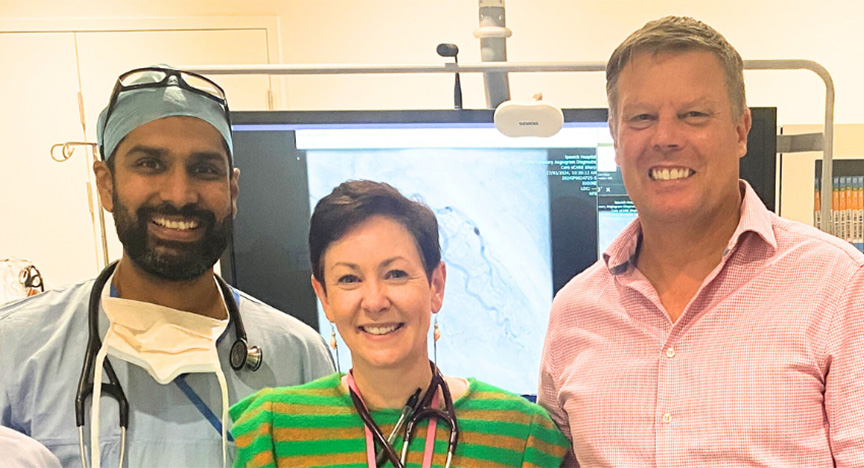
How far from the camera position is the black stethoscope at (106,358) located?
1.07 m

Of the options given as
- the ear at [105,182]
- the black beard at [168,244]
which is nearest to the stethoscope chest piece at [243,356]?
the black beard at [168,244]

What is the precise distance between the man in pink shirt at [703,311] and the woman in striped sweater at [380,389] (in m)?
0.20

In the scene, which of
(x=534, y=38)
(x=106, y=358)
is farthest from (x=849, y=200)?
(x=106, y=358)

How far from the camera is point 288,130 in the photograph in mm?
1479

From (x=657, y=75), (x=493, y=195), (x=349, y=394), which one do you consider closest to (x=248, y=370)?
(x=349, y=394)

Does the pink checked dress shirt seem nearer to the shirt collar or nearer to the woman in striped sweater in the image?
the shirt collar

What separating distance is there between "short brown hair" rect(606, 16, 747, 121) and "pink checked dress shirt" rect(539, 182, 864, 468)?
0.22 metres

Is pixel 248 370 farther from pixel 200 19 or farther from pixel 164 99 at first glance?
pixel 200 19

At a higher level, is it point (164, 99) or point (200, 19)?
point (200, 19)

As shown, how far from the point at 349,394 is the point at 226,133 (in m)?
0.53

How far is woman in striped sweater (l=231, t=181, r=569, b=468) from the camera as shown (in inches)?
39.8

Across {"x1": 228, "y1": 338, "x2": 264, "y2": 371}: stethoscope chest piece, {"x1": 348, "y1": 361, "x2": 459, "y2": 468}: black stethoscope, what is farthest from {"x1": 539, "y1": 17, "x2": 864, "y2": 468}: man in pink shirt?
{"x1": 228, "y1": 338, "x2": 264, "y2": 371}: stethoscope chest piece

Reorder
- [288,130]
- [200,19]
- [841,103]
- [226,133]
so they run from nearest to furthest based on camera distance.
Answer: [226,133], [288,130], [200,19], [841,103]

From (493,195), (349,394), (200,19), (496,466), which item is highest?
(200,19)
